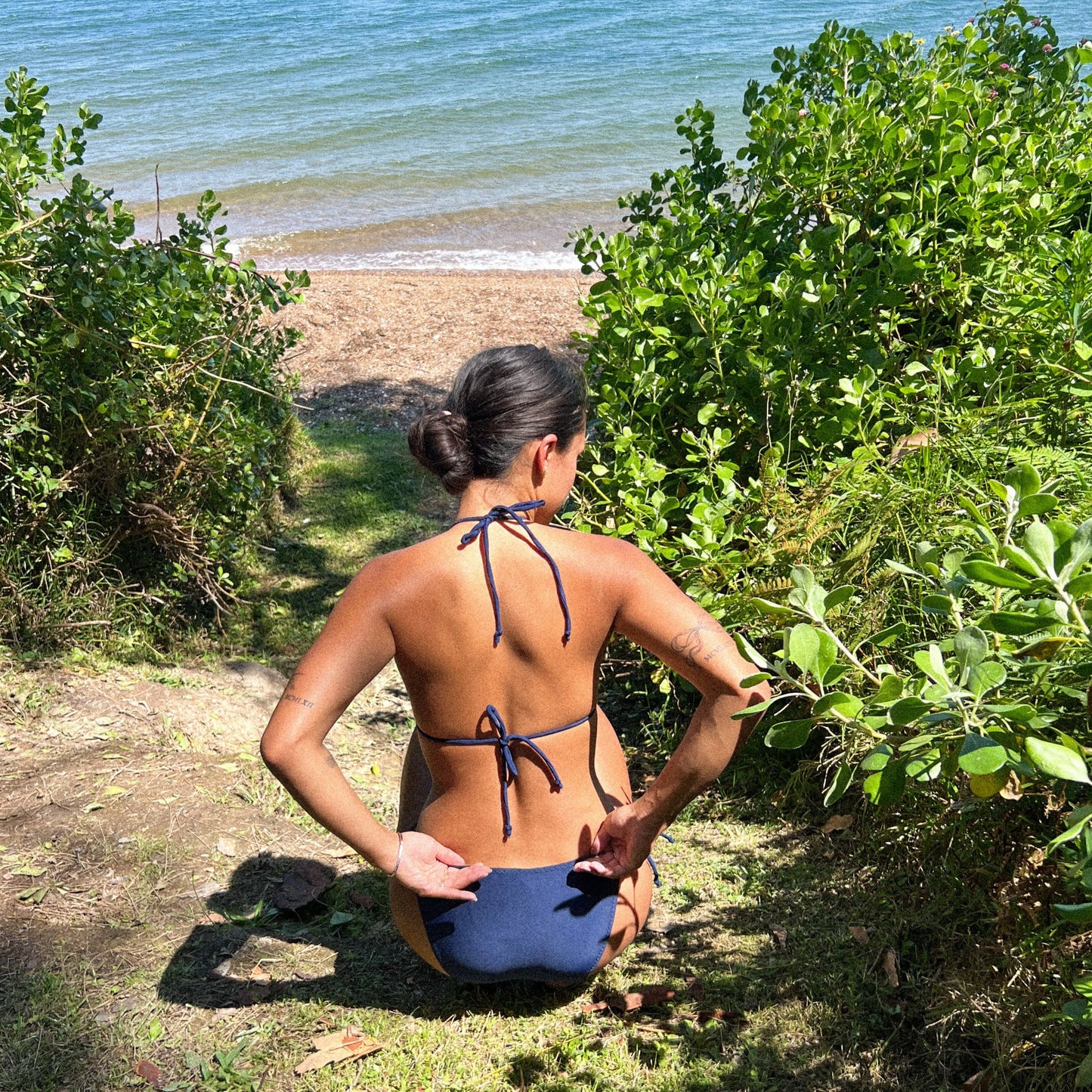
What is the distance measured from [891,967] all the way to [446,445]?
1.63m

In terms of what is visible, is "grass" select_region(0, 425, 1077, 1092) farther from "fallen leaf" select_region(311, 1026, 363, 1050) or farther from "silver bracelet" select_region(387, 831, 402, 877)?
"silver bracelet" select_region(387, 831, 402, 877)

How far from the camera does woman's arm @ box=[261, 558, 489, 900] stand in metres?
2.20

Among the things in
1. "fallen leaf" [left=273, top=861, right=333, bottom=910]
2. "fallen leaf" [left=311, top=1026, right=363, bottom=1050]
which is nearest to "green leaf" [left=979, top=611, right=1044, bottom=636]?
"fallen leaf" [left=311, top=1026, right=363, bottom=1050]

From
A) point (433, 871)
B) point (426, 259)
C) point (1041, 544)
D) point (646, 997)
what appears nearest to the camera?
point (1041, 544)

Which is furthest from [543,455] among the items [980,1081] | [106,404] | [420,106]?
[420,106]

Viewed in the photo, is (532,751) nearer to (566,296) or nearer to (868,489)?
(868,489)

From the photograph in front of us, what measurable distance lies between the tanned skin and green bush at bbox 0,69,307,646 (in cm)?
181

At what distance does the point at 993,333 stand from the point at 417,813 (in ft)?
7.90

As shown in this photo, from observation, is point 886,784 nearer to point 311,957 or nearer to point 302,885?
point 311,957

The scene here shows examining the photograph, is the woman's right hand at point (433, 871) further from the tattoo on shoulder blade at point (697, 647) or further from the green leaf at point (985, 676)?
the green leaf at point (985, 676)

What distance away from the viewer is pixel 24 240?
372 cm

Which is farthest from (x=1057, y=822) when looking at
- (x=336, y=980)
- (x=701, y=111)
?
(x=701, y=111)

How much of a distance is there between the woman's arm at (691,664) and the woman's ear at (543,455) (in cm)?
24

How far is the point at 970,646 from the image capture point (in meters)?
1.51
